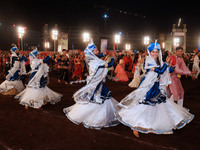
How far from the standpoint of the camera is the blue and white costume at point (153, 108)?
13.3 ft

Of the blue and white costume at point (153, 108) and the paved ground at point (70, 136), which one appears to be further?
the blue and white costume at point (153, 108)

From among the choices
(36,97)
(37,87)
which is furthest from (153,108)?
(37,87)

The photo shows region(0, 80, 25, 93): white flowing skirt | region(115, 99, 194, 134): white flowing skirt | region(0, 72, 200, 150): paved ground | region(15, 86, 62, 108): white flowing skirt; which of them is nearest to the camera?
region(0, 72, 200, 150): paved ground

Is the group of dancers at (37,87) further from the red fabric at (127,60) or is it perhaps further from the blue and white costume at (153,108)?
the red fabric at (127,60)

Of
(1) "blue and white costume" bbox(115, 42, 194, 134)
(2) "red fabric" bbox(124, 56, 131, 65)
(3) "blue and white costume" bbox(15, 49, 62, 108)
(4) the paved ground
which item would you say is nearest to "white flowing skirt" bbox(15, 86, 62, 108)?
(3) "blue and white costume" bbox(15, 49, 62, 108)

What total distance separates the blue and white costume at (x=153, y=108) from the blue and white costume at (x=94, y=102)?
372 mm

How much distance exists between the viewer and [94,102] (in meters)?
4.59

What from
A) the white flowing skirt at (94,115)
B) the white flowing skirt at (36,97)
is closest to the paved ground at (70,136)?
the white flowing skirt at (94,115)

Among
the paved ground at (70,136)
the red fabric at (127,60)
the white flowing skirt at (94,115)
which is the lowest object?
the paved ground at (70,136)

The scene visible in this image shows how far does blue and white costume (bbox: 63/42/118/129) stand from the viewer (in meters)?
4.54

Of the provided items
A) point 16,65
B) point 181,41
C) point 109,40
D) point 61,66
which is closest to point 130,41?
point 109,40

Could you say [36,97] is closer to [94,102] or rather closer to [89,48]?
[94,102]

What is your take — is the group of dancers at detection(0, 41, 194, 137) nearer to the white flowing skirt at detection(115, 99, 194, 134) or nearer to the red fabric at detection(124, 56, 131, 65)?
the white flowing skirt at detection(115, 99, 194, 134)

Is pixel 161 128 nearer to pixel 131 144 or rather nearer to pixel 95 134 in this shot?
pixel 131 144
